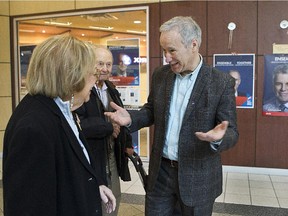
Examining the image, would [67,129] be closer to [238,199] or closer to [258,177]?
[238,199]

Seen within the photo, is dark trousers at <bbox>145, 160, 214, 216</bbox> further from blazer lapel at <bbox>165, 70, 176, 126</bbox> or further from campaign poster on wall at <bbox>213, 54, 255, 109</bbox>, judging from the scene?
campaign poster on wall at <bbox>213, 54, 255, 109</bbox>

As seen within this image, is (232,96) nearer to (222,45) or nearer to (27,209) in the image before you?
(27,209)

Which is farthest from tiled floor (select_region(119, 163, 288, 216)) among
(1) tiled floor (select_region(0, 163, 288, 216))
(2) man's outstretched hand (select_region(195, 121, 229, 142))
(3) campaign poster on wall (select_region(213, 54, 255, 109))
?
(2) man's outstretched hand (select_region(195, 121, 229, 142))

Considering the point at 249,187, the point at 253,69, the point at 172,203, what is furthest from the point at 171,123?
the point at 253,69

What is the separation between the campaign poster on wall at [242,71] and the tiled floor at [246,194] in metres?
1.00

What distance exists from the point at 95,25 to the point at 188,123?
4568 mm

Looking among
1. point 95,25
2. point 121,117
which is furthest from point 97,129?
point 95,25

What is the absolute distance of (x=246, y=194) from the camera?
13.2 ft

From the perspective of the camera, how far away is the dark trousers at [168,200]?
178 centimetres

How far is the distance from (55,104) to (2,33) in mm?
5350

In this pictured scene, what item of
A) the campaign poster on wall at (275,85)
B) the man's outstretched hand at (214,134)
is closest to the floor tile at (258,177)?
the campaign poster on wall at (275,85)

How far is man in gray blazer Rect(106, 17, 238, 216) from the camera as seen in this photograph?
1.70m

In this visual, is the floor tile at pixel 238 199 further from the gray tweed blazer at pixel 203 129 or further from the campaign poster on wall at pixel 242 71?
the gray tweed blazer at pixel 203 129

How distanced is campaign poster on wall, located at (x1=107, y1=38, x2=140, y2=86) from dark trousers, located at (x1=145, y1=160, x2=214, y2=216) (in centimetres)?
364
